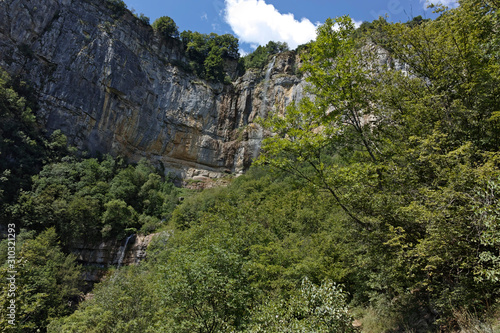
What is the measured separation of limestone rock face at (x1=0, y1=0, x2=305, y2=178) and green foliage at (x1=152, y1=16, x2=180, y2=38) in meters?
1.90

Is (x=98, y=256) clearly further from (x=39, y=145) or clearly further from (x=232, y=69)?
(x=232, y=69)

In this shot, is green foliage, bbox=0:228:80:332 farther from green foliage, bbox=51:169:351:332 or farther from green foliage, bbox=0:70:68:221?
green foliage, bbox=0:70:68:221

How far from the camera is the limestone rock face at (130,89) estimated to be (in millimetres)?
39906

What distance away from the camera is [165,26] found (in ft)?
177

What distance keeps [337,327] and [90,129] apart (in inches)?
1776

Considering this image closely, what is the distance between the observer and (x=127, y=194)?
3834cm

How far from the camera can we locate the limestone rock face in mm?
39906

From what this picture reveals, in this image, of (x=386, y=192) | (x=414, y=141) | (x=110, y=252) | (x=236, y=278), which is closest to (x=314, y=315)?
(x=386, y=192)

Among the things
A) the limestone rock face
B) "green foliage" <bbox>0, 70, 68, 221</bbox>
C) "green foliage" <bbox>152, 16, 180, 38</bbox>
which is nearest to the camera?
"green foliage" <bbox>0, 70, 68, 221</bbox>

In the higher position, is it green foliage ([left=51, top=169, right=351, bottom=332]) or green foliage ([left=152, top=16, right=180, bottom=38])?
green foliage ([left=152, top=16, right=180, bottom=38])

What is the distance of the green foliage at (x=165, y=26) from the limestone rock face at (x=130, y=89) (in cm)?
190

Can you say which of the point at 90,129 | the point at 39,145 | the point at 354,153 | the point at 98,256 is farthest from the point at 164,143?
the point at 354,153

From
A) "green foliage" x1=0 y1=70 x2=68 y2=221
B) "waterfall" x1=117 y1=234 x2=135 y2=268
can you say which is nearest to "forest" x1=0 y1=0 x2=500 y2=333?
"waterfall" x1=117 y1=234 x2=135 y2=268

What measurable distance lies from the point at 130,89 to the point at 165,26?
697 inches
